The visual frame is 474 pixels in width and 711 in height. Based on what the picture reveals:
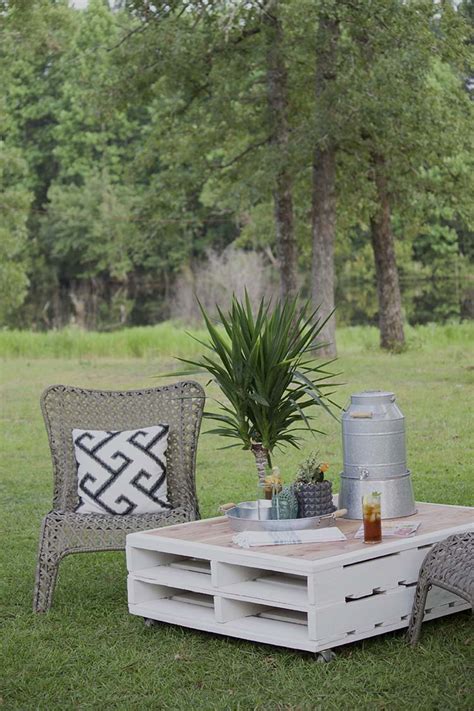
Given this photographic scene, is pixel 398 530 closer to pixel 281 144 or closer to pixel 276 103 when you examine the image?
pixel 281 144

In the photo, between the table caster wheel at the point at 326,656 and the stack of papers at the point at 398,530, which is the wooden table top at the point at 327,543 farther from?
Result: the table caster wheel at the point at 326,656

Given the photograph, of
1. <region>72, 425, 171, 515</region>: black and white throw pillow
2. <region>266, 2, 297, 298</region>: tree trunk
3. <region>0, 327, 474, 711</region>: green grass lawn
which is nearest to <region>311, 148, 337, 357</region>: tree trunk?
<region>266, 2, 297, 298</region>: tree trunk

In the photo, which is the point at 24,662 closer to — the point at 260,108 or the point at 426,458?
the point at 426,458

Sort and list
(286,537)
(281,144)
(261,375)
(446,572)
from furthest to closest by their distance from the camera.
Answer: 1. (281,144)
2. (261,375)
3. (286,537)
4. (446,572)

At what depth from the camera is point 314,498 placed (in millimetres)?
3758

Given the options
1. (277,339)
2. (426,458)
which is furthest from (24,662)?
(426,458)

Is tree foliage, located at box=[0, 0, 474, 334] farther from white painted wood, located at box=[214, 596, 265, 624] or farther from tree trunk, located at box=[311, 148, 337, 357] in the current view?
white painted wood, located at box=[214, 596, 265, 624]

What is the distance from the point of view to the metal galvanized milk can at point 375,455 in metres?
3.86

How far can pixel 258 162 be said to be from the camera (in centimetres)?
1277

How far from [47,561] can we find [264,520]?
83 centimetres

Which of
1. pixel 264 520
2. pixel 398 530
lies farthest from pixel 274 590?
pixel 398 530

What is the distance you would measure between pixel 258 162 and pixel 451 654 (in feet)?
32.5

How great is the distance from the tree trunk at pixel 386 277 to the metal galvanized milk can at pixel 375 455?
9.71 m

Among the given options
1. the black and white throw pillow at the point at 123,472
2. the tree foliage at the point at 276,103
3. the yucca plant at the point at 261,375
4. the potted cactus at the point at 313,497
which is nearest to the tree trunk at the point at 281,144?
the tree foliage at the point at 276,103
